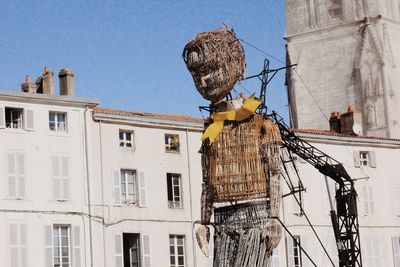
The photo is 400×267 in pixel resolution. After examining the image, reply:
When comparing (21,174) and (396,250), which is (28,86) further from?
(396,250)

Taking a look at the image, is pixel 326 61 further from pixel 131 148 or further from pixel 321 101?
pixel 131 148

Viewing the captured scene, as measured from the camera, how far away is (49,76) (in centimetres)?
3994

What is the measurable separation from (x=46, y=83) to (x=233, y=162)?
945 inches

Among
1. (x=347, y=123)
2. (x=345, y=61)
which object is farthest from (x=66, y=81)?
(x=345, y=61)

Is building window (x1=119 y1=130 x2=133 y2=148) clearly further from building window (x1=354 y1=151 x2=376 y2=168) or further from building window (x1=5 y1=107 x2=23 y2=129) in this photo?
building window (x1=354 y1=151 x2=376 y2=168)

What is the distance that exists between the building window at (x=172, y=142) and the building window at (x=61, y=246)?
5257mm

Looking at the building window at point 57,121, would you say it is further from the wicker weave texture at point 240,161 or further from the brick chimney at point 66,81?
the wicker weave texture at point 240,161

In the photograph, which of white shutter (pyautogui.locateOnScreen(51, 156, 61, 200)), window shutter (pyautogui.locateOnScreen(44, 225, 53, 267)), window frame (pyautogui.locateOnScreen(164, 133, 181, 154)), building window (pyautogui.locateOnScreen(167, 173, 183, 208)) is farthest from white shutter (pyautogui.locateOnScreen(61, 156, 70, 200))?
window frame (pyautogui.locateOnScreen(164, 133, 181, 154))

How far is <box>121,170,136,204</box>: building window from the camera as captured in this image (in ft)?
130

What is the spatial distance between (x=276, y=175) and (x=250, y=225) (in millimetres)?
811

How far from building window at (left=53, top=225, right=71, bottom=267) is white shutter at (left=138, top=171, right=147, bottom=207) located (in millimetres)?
3033

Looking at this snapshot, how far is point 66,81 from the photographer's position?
132 ft

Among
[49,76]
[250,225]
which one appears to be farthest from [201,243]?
[49,76]

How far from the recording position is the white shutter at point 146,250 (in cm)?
3912
